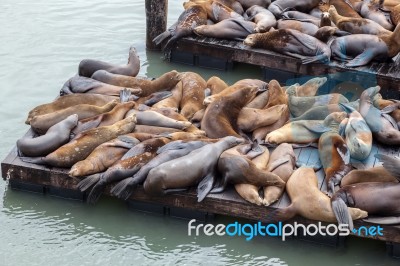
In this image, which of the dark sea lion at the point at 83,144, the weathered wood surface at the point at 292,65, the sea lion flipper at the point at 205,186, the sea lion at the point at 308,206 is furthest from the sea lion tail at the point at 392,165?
the weathered wood surface at the point at 292,65

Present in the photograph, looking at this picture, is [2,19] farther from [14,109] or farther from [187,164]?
[187,164]

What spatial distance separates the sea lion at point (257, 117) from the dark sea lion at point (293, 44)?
5.59ft

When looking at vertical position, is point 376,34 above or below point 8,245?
above

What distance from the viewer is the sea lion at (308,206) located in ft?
20.2

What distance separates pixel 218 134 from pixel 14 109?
2635 mm

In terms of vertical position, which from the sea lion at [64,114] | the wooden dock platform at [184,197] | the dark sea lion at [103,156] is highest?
the sea lion at [64,114]

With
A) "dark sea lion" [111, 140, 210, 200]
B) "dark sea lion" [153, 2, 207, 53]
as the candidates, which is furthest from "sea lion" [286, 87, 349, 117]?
"dark sea lion" [153, 2, 207, 53]

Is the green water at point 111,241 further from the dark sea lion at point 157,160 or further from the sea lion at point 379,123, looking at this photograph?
the sea lion at point 379,123

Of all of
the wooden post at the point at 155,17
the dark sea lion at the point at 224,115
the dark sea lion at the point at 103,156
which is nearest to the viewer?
the dark sea lion at the point at 103,156

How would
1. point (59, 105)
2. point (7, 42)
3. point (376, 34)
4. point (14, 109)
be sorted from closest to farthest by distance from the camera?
1. point (59, 105)
2. point (14, 109)
3. point (376, 34)
4. point (7, 42)

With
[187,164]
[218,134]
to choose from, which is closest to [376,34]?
[218,134]

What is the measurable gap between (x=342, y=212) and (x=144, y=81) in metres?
2.98

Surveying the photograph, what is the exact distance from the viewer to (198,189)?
6512 mm

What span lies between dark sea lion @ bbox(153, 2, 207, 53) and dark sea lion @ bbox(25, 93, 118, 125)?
1.97 m
